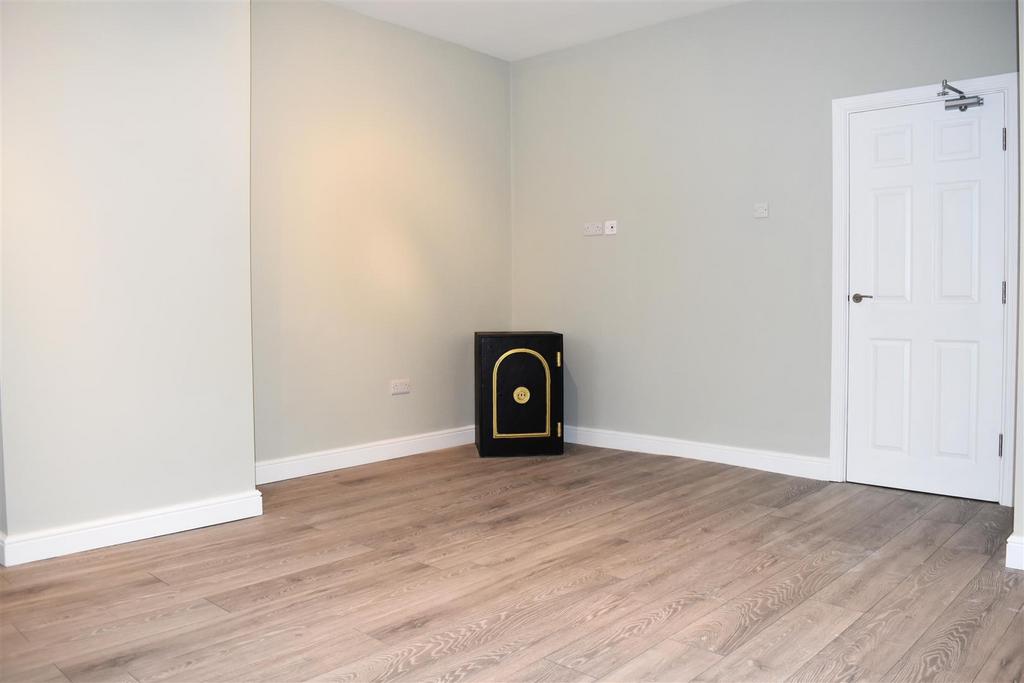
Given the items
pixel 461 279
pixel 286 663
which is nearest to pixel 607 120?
pixel 461 279

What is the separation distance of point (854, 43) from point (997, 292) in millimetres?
1476

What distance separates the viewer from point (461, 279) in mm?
5277

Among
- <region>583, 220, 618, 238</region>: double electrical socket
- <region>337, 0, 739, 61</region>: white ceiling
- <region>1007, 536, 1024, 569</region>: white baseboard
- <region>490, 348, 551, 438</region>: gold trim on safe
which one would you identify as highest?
<region>337, 0, 739, 61</region>: white ceiling

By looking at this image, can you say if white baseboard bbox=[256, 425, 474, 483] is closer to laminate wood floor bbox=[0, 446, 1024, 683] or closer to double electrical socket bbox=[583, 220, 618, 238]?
laminate wood floor bbox=[0, 446, 1024, 683]

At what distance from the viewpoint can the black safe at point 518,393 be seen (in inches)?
190

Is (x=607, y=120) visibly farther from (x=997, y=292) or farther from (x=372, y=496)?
(x=372, y=496)

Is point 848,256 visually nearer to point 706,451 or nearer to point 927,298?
point 927,298

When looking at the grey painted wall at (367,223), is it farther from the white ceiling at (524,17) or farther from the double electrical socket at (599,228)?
the double electrical socket at (599,228)

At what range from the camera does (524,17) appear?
15.3 ft

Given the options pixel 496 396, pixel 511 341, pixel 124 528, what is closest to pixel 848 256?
pixel 511 341

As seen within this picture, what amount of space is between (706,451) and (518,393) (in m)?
1.20

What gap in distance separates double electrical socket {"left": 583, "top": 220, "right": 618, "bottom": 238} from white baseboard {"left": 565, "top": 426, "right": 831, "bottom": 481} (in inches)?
51.9

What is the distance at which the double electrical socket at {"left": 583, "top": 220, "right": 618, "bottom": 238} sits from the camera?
5.07 m

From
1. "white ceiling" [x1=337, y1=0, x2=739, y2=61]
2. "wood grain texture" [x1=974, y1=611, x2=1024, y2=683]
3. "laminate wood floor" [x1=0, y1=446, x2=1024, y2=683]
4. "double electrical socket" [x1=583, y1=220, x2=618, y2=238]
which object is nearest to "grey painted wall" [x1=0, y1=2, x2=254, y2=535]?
"laminate wood floor" [x1=0, y1=446, x2=1024, y2=683]
